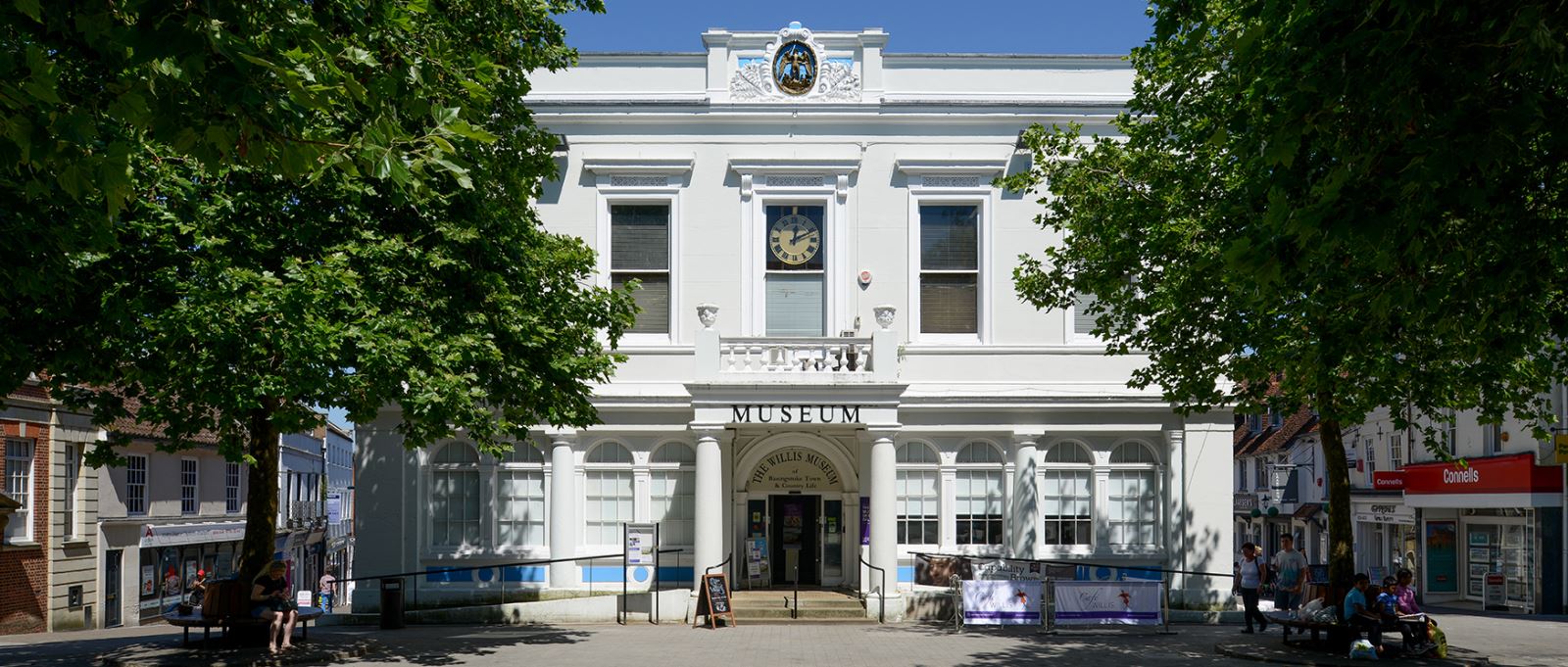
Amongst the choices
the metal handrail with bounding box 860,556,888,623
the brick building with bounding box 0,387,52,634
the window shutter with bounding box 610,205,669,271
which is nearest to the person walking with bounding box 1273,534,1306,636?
the metal handrail with bounding box 860,556,888,623

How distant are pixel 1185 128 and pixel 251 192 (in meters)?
11.9

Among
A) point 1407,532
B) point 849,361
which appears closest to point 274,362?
point 849,361

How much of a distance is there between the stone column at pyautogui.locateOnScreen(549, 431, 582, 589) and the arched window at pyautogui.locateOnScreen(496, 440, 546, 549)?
1.29 feet

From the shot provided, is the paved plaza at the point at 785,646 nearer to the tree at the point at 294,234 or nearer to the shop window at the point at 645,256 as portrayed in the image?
the tree at the point at 294,234

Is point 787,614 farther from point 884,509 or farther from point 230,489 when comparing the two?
point 230,489

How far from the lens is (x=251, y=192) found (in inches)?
665

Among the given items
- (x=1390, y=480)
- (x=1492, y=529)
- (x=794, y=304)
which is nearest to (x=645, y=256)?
(x=794, y=304)

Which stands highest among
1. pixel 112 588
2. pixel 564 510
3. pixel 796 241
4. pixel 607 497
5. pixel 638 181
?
pixel 638 181

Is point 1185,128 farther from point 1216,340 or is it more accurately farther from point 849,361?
point 849,361

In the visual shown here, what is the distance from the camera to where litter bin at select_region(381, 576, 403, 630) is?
23.9m

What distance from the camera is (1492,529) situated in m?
35.5

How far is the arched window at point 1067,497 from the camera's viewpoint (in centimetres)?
2634

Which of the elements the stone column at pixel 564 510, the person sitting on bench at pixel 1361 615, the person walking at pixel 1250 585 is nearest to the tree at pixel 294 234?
the stone column at pixel 564 510

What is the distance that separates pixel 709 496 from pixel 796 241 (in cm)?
546
